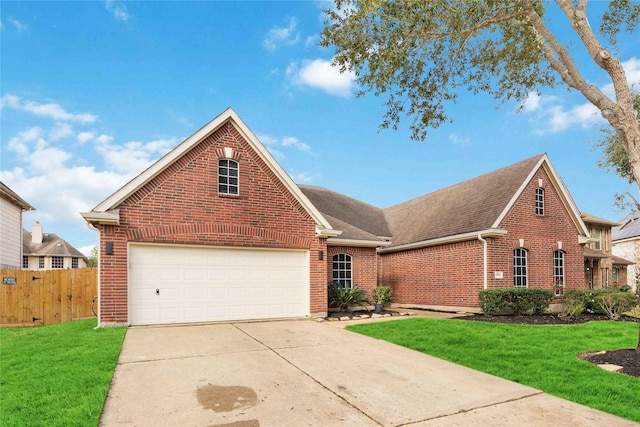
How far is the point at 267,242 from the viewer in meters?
12.2

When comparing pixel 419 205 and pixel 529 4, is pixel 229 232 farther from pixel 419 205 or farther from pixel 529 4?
pixel 419 205

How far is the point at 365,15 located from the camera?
329 inches

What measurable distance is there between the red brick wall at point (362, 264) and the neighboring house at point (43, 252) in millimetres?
29761

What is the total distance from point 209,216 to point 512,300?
11051 millimetres

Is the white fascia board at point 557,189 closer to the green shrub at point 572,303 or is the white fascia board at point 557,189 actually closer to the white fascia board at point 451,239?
the white fascia board at point 451,239

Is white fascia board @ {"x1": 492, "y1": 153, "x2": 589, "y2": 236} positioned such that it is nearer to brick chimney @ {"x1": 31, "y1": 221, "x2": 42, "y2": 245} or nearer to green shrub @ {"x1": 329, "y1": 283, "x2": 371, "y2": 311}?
green shrub @ {"x1": 329, "y1": 283, "x2": 371, "y2": 311}

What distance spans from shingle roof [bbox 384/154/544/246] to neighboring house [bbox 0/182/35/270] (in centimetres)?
1898

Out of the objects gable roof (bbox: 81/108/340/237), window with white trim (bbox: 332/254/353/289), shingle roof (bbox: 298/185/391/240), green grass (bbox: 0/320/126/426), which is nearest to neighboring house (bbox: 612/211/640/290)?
shingle roof (bbox: 298/185/391/240)

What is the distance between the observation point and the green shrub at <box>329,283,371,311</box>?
1444 centimetres

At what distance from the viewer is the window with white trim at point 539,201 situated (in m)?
16.3

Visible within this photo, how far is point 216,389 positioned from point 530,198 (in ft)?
49.7

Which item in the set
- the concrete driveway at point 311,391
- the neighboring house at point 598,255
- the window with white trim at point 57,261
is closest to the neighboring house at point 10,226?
the concrete driveway at point 311,391

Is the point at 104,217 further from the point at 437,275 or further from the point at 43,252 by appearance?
the point at 43,252

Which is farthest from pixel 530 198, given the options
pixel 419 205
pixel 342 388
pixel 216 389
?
pixel 216 389
